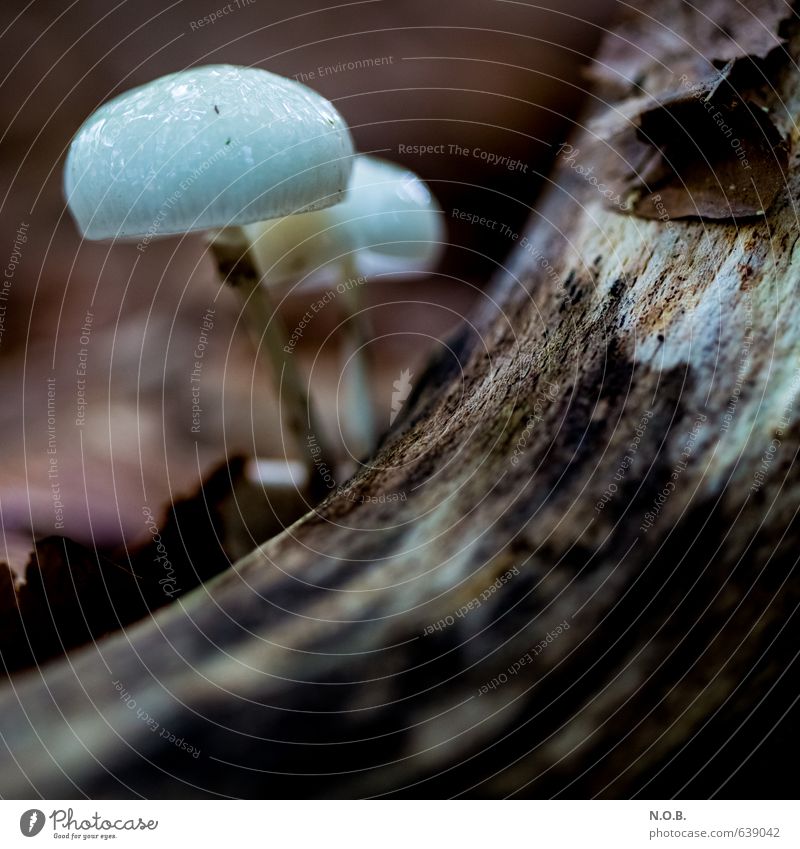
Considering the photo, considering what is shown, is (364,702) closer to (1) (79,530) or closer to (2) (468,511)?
(2) (468,511)

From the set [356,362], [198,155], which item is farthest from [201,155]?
[356,362]

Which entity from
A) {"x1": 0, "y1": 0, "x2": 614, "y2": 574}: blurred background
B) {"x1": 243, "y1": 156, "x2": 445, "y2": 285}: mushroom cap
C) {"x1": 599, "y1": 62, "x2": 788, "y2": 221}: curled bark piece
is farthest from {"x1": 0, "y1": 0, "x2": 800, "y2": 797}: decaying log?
{"x1": 243, "y1": 156, "x2": 445, "y2": 285}: mushroom cap

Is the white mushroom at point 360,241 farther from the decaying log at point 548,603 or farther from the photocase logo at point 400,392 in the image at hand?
the decaying log at point 548,603

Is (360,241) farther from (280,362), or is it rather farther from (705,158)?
(705,158)

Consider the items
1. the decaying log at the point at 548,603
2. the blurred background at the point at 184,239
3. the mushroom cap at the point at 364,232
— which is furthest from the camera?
the mushroom cap at the point at 364,232
